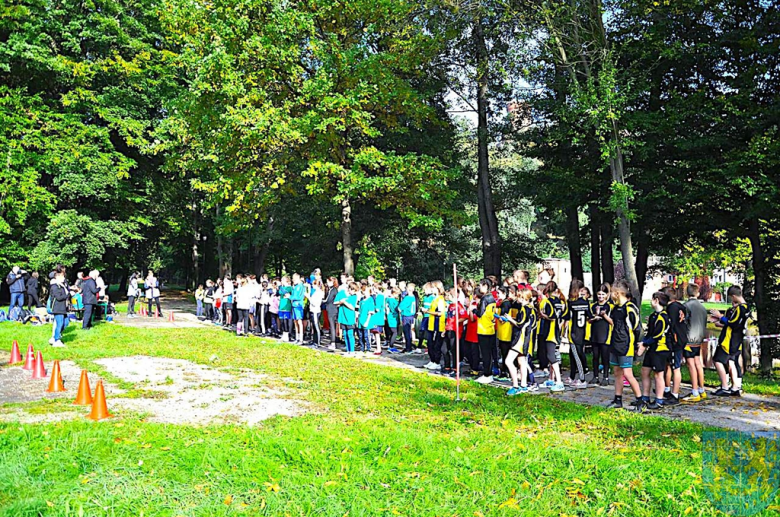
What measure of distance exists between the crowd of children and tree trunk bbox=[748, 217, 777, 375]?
7067 mm

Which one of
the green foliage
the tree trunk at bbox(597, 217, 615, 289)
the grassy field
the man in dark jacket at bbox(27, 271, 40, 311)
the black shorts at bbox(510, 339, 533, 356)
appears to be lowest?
the grassy field

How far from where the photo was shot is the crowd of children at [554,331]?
32.1ft

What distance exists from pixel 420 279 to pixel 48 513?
86.6ft

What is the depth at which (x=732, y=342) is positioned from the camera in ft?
36.2

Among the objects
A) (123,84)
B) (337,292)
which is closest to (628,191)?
(337,292)

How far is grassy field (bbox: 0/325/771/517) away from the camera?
5.53 meters

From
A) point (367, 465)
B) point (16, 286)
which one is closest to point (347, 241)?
point (16, 286)

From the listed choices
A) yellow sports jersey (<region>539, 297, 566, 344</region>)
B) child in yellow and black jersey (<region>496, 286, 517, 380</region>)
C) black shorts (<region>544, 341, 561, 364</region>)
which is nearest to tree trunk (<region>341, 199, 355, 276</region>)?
child in yellow and black jersey (<region>496, 286, 517, 380</region>)

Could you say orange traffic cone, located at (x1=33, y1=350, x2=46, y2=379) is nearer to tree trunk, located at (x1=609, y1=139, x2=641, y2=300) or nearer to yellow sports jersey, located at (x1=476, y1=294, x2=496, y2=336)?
yellow sports jersey, located at (x1=476, y1=294, x2=496, y2=336)

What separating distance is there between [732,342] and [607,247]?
1355 cm

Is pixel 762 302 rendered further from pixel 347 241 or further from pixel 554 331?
pixel 347 241

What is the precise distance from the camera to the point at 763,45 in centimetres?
1762

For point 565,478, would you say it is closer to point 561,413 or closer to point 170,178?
point 561,413

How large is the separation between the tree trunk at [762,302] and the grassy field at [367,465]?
471 inches
